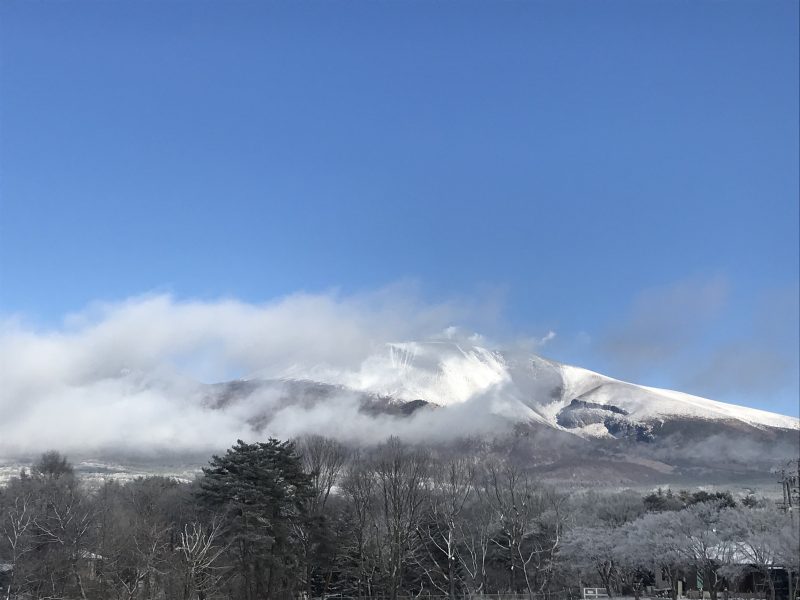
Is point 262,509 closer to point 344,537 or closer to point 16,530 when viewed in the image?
point 344,537

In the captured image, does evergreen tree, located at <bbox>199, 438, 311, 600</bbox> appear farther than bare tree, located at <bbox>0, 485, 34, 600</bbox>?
Yes

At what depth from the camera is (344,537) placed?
62.8 m

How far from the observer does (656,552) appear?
5422 centimetres

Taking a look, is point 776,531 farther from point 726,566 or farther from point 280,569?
point 280,569

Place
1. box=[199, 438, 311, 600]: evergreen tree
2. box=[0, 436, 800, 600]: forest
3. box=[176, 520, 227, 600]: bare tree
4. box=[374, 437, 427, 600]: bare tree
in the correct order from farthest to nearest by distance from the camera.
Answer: box=[374, 437, 427, 600]: bare tree < box=[199, 438, 311, 600]: evergreen tree < box=[0, 436, 800, 600]: forest < box=[176, 520, 227, 600]: bare tree

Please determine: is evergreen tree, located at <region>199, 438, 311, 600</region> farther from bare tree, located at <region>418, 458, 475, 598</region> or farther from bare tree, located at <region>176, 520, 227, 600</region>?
bare tree, located at <region>418, 458, 475, 598</region>

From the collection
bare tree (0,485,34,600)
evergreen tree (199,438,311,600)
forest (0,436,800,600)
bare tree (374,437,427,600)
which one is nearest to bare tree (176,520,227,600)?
forest (0,436,800,600)

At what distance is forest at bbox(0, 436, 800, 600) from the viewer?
48.8 metres

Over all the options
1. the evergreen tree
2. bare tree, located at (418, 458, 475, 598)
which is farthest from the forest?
bare tree, located at (418, 458, 475, 598)

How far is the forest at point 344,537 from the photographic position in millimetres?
48812

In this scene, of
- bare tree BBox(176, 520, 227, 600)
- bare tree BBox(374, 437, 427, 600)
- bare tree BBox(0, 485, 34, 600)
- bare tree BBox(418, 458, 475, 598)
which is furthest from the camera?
bare tree BBox(418, 458, 475, 598)

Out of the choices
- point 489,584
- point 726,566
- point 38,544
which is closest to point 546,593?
point 489,584

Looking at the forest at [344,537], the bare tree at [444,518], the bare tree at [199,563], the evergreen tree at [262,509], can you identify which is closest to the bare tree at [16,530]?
the forest at [344,537]

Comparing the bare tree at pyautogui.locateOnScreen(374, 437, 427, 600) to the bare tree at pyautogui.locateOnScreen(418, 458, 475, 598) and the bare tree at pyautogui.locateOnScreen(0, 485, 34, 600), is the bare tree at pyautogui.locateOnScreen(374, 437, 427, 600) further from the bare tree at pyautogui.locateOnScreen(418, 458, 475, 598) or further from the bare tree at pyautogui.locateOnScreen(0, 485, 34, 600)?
the bare tree at pyautogui.locateOnScreen(0, 485, 34, 600)
